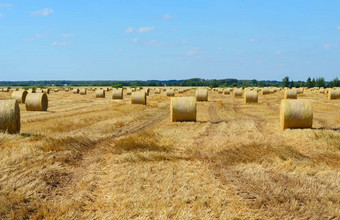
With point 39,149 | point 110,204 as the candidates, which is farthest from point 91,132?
point 110,204

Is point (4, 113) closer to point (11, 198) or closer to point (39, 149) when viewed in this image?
point (39, 149)

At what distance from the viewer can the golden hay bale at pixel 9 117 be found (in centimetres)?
1273

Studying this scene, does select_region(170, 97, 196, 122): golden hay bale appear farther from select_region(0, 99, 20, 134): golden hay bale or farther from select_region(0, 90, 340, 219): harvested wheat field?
select_region(0, 99, 20, 134): golden hay bale

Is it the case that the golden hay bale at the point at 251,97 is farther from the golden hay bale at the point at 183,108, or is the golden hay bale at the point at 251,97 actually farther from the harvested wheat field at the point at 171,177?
the harvested wheat field at the point at 171,177

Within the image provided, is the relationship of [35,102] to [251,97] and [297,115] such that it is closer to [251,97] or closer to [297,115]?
[297,115]

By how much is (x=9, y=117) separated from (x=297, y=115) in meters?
11.3

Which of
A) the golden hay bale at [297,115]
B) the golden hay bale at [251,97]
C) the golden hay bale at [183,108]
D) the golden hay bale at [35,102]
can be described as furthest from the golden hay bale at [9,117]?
the golden hay bale at [251,97]

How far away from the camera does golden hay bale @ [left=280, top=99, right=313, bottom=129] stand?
1480cm

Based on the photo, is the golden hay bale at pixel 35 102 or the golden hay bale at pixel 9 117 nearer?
the golden hay bale at pixel 9 117

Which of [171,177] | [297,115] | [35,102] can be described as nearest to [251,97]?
[297,115]

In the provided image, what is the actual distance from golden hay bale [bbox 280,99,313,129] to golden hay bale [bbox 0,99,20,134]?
10661 millimetres

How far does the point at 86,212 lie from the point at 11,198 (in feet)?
4.86

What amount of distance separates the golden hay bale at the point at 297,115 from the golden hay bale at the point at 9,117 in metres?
10.7

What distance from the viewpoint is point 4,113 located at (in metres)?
12.7
